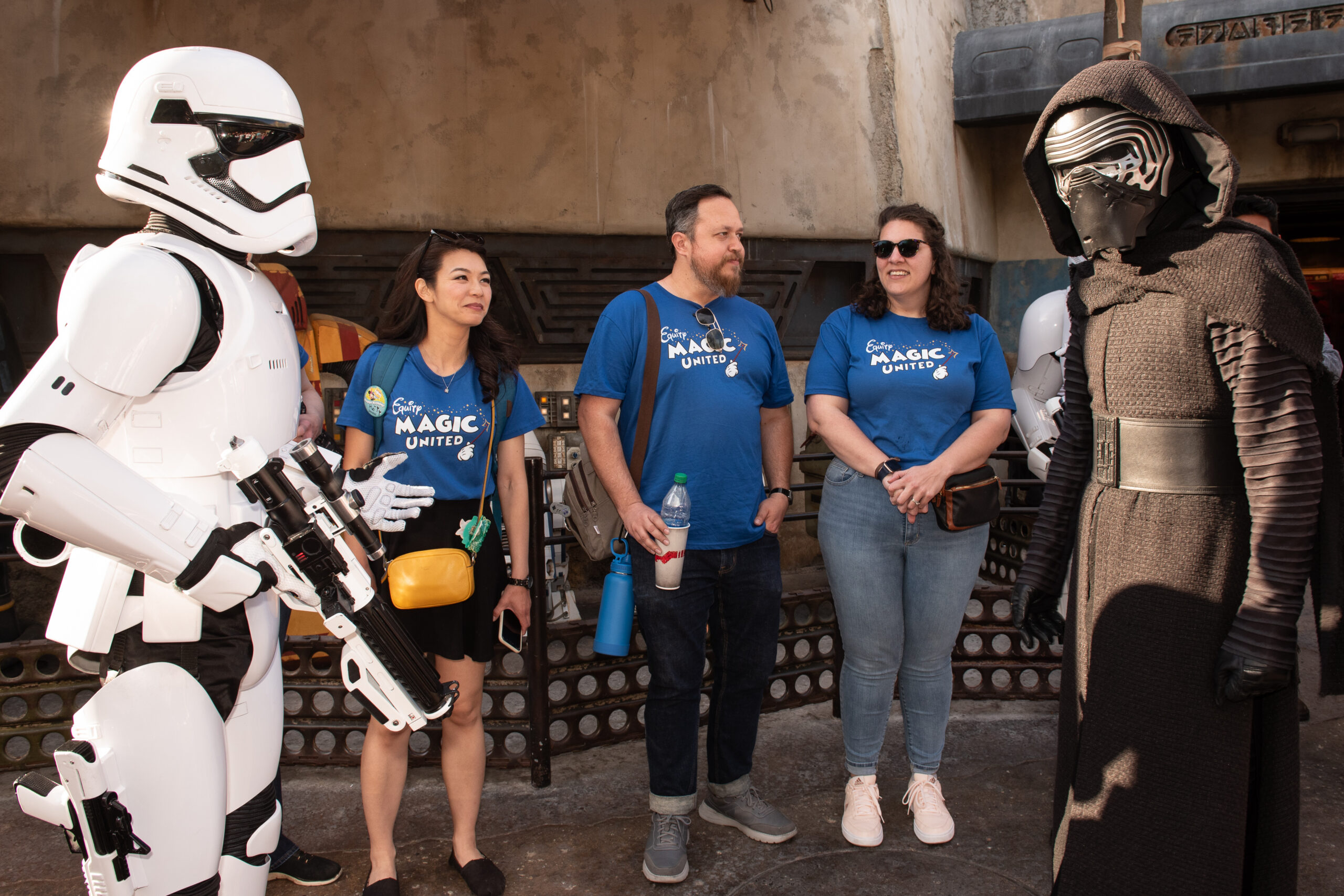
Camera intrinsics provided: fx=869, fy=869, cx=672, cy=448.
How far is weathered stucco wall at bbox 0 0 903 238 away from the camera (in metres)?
5.04

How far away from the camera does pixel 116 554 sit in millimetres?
1719

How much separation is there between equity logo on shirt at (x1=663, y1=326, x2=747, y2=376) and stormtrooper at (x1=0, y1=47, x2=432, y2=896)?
1.06m

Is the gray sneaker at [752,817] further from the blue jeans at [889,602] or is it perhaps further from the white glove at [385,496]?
the white glove at [385,496]

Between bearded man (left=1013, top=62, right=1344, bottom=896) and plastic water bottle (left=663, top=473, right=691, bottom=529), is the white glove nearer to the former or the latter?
plastic water bottle (left=663, top=473, right=691, bottom=529)

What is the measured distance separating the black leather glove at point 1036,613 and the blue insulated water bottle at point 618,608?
116 centimetres

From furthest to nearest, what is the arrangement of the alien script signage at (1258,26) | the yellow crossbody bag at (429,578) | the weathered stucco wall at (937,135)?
the weathered stucco wall at (937,135)
the alien script signage at (1258,26)
the yellow crossbody bag at (429,578)

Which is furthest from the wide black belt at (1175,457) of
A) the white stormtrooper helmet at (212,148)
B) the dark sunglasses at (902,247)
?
the white stormtrooper helmet at (212,148)

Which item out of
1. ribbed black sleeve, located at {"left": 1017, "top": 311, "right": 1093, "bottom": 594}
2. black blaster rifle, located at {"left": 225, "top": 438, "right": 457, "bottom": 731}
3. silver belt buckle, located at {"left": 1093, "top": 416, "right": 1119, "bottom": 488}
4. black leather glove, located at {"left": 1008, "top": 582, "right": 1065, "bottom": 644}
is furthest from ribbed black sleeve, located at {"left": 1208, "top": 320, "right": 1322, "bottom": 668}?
black blaster rifle, located at {"left": 225, "top": 438, "right": 457, "bottom": 731}

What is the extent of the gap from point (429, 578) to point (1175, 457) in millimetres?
1838

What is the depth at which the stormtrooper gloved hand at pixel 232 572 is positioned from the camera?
1753 mm

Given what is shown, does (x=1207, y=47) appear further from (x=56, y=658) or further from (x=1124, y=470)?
(x=56, y=658)

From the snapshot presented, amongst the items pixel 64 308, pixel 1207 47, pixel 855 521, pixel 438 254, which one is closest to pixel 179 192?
pixel 64 308

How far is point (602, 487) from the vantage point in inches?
112

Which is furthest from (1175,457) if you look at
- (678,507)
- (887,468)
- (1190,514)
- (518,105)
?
(518,105)
